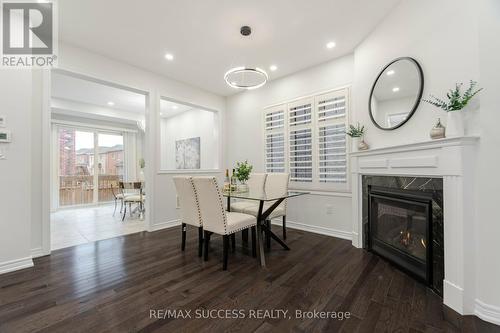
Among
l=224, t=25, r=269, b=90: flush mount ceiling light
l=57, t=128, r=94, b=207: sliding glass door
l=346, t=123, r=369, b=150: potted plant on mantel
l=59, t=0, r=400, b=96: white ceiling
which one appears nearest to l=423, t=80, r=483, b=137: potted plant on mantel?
l=346, t=123, r=369, b=150: potted plant on mantel

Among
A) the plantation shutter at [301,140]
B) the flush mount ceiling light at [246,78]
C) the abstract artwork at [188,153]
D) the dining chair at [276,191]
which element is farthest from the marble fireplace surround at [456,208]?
the abstract artwork at [188,153]

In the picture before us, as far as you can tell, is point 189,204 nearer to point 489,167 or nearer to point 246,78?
point 246,78

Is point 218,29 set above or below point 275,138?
above

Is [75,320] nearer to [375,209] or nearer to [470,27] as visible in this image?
[375,209]

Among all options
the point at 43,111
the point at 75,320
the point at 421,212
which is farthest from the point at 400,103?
the point at 43,111

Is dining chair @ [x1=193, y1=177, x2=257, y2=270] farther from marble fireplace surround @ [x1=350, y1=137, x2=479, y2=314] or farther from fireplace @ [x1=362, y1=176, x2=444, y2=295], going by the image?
marble fireplace surround @ [x1=350, y1=137, x2=479, y2=314]

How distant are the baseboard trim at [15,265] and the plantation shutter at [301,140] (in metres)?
3.74

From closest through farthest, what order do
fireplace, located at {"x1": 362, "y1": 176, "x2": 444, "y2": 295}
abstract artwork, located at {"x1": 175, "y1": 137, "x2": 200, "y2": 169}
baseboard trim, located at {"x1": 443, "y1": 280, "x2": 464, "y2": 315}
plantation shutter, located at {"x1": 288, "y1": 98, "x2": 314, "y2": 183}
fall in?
baseboard trim, located at {"x1": 443, "y1": 280, "x2": 464, "y2": 315} < fireplace, located at {"x1": 362, "y1": 176, "x2": 444, "y2": 295} < plantation shutter, located at {"x1": 288, "y1": 98, "x2": 314, "y2": 183} < abstract artwork, located at {"x1": 175, "y1": 137, "x2": 200, "y2": 169}

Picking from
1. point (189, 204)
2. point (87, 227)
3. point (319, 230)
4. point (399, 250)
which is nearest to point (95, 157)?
point (87, 227)

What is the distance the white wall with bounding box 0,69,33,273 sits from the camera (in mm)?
2328

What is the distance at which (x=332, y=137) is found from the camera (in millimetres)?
3510

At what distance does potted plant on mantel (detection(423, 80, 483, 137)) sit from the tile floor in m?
4.49

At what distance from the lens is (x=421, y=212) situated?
2.12 metres

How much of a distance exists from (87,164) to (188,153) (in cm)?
311
